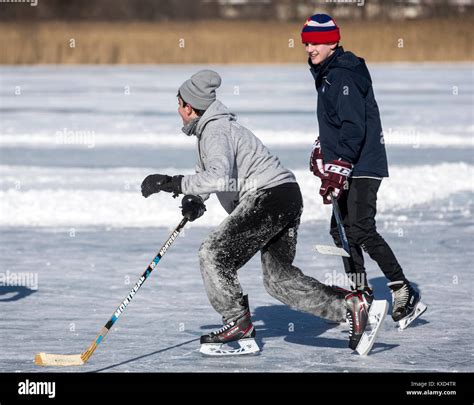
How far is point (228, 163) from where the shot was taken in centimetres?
439

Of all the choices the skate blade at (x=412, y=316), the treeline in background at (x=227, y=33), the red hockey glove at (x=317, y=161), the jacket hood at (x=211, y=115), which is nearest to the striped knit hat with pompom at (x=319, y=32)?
the red hockey glove at (x=317, y=161)

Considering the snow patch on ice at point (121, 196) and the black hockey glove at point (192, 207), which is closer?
the black hockey glove at point (192, 207)

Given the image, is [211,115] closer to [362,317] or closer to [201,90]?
[201,90]

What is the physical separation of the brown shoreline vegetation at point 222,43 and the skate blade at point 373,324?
22.2 meters

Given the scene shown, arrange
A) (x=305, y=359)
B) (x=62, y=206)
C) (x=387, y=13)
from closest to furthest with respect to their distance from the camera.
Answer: (x=305, y=359), (x=62, y=206), (x=387, y=13)

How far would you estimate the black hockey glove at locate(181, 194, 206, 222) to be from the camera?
453 cm

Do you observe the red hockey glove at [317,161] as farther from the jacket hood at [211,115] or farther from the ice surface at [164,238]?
the ice surface at [164,238]

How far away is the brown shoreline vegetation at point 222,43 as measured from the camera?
2772 cm

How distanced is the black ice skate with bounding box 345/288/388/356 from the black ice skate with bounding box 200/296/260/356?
0.44 metres

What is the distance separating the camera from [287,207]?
466 cm

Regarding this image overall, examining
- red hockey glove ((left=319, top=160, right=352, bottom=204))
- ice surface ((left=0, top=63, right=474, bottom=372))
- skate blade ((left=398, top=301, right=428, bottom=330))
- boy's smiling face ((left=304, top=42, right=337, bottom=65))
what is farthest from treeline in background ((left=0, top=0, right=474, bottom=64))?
red hockey glove ((left=319, top=160, right=352, bottom=204))
